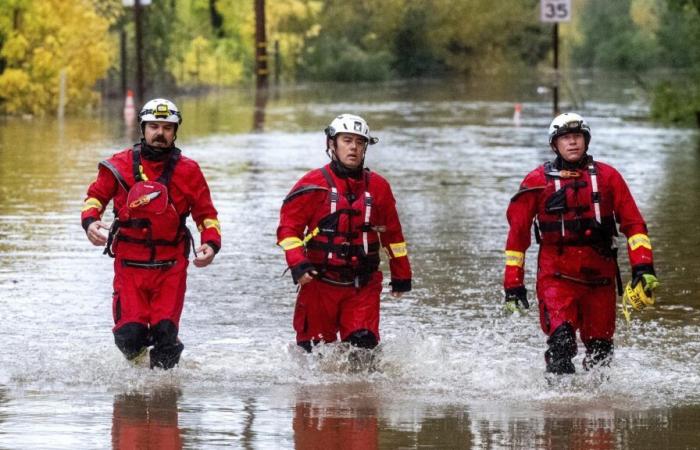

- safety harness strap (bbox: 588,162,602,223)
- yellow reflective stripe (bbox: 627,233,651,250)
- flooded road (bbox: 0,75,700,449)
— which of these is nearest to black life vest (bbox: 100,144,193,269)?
flooded road (bbox: 0,75,700,449)

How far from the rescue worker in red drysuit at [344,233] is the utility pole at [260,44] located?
4861 cm

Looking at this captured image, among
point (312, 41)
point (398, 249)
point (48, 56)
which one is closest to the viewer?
point (398, 249)

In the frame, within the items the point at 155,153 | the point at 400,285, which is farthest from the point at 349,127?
the point at 155,153

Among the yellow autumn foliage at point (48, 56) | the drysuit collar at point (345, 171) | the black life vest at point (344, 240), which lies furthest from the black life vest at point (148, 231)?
the yellow autumn foliage at point (48, 56)

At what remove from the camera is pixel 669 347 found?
11641 millimetres

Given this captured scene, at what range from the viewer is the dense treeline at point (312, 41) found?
41438 millimetres

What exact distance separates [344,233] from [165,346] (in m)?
1.21

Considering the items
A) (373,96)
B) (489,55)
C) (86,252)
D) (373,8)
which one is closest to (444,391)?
(86,252)

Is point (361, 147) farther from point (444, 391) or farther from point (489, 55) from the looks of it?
point (489, 55)

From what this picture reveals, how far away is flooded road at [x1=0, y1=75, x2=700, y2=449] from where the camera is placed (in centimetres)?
867

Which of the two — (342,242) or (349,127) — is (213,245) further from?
(349,127)

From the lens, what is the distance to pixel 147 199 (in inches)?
387

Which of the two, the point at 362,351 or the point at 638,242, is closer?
the point at 638,242

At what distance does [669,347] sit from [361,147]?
9.28 feet
